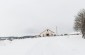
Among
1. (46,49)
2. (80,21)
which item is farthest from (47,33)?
(46,49)

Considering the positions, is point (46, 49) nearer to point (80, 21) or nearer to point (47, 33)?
point (80, 21)

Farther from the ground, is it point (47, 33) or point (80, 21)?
point (80, 21)

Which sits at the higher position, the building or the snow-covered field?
the snow-covered field

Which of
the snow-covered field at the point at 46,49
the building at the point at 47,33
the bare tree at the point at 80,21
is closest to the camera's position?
the snow-covered field at the point at 46,49

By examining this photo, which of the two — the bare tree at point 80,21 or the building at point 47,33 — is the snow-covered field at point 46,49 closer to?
the bare tree at point 80,21

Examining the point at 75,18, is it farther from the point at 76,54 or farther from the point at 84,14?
the point at 76,54

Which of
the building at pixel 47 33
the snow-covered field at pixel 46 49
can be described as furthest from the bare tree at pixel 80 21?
the building at pixel 47 33

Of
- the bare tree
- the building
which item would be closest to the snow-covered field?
the bare tree

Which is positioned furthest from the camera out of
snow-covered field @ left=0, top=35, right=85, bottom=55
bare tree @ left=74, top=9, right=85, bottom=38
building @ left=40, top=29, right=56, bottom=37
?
building @ left=40, top=29, right=56, bottom=37

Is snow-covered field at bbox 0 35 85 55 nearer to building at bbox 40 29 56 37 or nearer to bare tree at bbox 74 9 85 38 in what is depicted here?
bare tree at bbox 74 9 85 38

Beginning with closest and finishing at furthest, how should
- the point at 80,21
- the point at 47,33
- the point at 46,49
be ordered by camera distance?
the point at 46,49 → the point at 80,21 → the point at 47,33

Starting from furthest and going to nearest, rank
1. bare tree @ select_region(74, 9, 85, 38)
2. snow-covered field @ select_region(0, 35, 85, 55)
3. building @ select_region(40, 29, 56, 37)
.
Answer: building @ select_region(40, 29, 56, 37), bare tree @ select_region(74, 9, 85, 38), snow-covered field @ select_region(0, 35, 85, 55)

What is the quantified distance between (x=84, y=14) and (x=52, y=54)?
36.6 m

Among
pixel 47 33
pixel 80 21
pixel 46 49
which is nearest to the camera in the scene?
pixel 46 49
